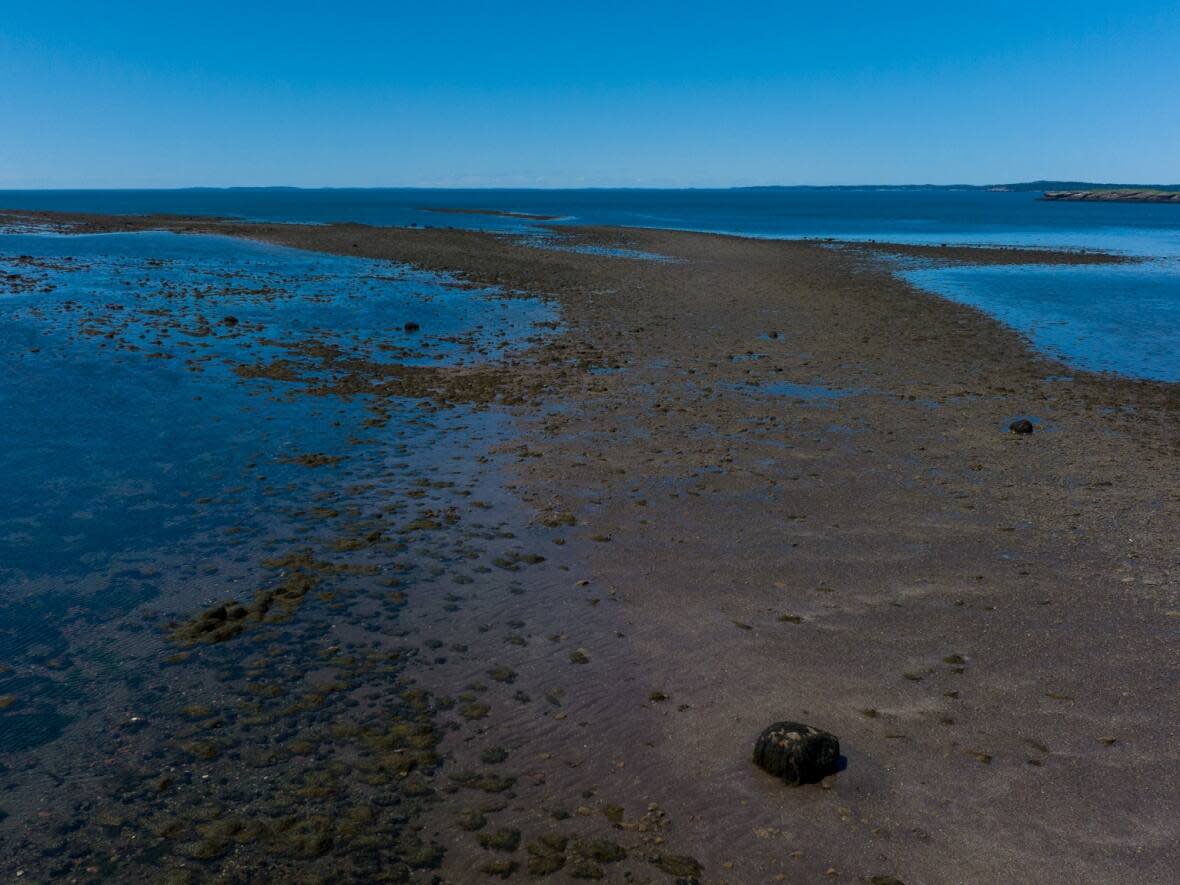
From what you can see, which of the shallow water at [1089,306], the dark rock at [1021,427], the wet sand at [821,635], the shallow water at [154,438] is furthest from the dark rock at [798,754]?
the shallow water at [1089,306]

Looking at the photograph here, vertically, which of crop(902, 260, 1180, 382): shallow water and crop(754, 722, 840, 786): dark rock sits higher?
crop(902, 260, 1180, 382): shallow water

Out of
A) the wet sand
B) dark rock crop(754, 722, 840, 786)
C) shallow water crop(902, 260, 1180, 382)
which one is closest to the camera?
the wet sand

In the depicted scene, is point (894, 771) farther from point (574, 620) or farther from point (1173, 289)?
point (1173, 289)

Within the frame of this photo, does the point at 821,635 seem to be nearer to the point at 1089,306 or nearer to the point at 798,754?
the point at 798,754

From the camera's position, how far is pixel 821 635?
34.2 ft

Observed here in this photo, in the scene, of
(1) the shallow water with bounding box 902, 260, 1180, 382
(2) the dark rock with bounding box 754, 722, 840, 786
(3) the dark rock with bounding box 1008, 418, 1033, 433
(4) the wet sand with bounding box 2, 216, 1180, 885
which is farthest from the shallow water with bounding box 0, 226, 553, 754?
(1) the shallow water with bounding box 902, 260, 1180, 382

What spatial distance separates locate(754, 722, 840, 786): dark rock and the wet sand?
0.12 meters

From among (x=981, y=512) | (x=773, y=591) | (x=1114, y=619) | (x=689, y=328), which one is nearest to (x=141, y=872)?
(x=773, y=591)

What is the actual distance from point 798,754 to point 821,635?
2840mm

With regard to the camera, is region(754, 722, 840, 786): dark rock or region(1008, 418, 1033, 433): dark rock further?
region(1008, 418, 1033, 433): dark rock

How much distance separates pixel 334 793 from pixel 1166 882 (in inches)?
264

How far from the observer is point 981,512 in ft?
46.4

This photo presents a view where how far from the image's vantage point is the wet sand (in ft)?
23.7

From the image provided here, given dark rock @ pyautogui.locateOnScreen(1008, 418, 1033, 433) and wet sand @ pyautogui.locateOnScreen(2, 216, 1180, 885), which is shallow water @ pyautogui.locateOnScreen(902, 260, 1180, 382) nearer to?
wet sand @ pyautogui.locateOnScreen(2, 216, 1180, 885)
